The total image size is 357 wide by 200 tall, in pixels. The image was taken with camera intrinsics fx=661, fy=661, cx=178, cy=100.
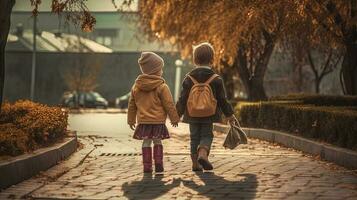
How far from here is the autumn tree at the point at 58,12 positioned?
9312 millimetres

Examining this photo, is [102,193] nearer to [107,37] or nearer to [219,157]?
[219,157]

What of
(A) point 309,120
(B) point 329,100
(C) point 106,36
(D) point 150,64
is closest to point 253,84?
(B) point 329,100

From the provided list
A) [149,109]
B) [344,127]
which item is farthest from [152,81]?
[344,127]

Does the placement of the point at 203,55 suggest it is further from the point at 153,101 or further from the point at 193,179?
the point at 193,179

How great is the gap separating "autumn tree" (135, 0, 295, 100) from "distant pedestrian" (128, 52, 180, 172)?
7108 millimetres

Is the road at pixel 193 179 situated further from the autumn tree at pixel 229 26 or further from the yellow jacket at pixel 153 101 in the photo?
the autumn tree at pixel 229 26

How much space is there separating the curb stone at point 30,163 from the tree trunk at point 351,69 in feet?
29.5

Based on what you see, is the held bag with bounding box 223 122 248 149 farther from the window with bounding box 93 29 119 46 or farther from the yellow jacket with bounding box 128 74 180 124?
the window with bounding box 93 29 119 46

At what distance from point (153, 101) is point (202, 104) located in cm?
62

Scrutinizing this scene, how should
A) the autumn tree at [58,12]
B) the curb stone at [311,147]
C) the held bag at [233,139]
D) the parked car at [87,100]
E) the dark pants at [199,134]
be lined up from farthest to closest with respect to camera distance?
1. the parked car at [87,100]
2. the autumn tree at [58,12]
3. the held bag at [233,139]
4. the curb stone at [311,147]
5. the dark pants at [199,134]

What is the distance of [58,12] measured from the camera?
10.2 m

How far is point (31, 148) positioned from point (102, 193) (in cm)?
210

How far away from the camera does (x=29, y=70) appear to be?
58219 mm

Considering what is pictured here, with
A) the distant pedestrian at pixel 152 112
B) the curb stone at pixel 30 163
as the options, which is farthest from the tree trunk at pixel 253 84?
the distant pedestrian at pixel 152 112
